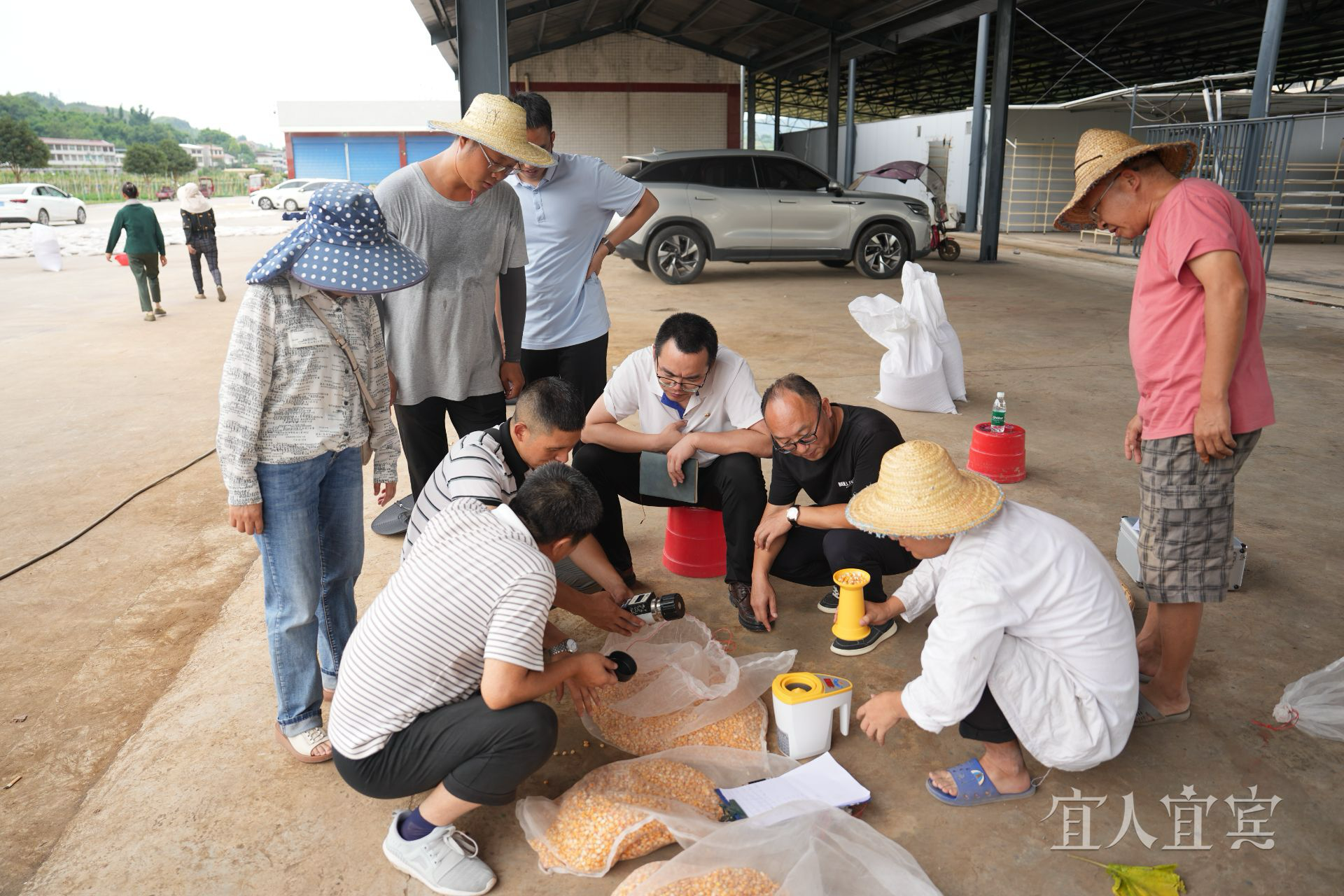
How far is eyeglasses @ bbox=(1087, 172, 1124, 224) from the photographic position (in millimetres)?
2203

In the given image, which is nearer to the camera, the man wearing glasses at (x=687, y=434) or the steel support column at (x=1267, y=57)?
the man wearing glasses at (x=687, y=434)

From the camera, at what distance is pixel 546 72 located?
1969cm

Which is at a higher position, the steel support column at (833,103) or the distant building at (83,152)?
the distant building at (83,152)

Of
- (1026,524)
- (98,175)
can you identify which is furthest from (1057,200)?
(98,175)

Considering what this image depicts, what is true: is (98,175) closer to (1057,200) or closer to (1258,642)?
(1057,200)

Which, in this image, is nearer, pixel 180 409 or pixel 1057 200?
pixel 180 409

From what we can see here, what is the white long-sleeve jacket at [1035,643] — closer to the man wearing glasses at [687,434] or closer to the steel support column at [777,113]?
the man wearing glasses at [687,434]

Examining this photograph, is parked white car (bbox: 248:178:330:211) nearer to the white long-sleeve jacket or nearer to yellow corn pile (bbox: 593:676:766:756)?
yellow corn pile (bbox: 593:676:766:756)

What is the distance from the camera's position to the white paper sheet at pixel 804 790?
1.97m

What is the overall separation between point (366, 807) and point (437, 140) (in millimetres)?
37605

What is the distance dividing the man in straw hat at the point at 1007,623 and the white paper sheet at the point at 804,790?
194 millimetres

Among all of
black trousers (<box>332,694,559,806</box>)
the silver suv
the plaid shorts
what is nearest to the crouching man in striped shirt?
black trousers (<box>332,694,559,806</box>)

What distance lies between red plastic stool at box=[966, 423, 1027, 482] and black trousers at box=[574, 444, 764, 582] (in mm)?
1494

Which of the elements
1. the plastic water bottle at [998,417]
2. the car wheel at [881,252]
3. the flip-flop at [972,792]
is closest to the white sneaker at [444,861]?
the flip-flop at [972,792]
